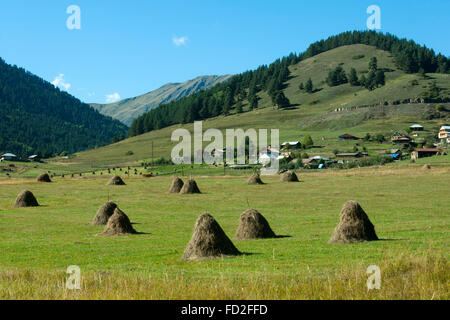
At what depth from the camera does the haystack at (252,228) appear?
27.8 m

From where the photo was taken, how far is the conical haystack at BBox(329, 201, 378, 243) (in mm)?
24672

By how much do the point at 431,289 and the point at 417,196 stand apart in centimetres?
4279

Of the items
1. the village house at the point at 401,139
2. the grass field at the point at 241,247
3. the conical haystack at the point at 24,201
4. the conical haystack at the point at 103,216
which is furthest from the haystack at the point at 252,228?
the village house at the point at 401,139

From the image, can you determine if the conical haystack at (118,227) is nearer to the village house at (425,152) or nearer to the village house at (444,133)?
the village house at (425,152)

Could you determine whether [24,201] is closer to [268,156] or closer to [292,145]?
[268,156]

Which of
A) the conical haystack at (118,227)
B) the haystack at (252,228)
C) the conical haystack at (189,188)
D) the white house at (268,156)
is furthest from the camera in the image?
the white house at (268,156)

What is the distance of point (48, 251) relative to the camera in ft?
85.8

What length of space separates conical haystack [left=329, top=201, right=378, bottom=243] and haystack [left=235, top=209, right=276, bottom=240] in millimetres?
4200

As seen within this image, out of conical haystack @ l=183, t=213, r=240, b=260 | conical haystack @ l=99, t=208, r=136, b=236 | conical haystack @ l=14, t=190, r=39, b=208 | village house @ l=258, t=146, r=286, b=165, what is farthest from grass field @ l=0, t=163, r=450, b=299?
A: village house @ l=258, t=146, r=286, b=165

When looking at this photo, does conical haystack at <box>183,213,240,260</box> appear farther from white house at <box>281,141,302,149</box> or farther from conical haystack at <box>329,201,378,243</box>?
white house at <box>281,141,302,149</box>

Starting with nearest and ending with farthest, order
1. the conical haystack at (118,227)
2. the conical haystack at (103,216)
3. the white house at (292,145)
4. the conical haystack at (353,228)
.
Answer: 1. the conical haystack at (353,228)
2. the conical haystack at (118,227)
3. the conical haystack at (103,216)
4. the white house at (292,145)

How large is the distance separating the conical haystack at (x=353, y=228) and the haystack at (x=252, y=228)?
4200 mm

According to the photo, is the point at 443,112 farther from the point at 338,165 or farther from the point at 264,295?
the point at 264,295

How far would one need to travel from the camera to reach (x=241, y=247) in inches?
985
